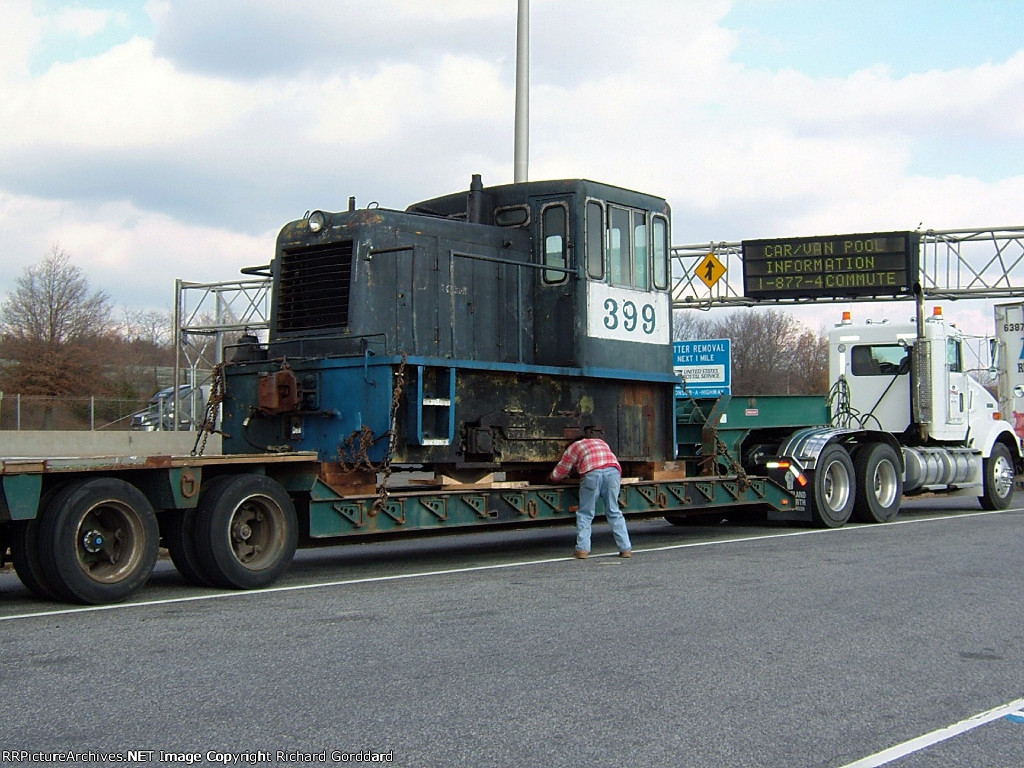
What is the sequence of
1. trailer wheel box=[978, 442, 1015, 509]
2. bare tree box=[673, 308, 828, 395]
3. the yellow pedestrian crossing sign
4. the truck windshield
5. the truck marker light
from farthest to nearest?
bare tree box=[673, 308, 828, 395]
the yellow pedestrian crossing sign
trailer wheel box=[978, 442, 1015, 509]
the truck windshield
the truck marker light

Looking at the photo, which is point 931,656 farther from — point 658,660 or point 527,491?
point 527,491

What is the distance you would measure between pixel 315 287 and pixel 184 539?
335 cm

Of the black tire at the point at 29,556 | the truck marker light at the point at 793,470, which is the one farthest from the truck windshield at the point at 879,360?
the black tire at the point at 29,556

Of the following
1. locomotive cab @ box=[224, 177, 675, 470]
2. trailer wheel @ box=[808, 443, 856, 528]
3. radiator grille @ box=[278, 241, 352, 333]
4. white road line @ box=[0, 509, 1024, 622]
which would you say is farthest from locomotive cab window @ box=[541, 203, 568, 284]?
trailer wheel @ box=[808, 443, 856, 528]

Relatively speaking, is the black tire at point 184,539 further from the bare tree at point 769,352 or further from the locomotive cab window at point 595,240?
the bare tree at point 769,352

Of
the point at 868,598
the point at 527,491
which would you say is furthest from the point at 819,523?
the point at 868,598

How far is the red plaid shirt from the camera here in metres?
12.5

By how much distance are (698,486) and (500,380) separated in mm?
3904

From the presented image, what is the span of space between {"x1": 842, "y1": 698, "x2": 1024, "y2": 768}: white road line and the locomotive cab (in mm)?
6436

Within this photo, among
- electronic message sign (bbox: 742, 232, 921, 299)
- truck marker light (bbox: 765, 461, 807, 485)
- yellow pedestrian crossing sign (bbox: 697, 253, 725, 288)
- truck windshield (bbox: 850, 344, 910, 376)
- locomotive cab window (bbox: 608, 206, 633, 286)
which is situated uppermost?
electronic message sign (bbox: 742, 232, 921, 299)

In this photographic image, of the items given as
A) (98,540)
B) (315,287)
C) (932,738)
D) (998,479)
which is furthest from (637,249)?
(998,479)

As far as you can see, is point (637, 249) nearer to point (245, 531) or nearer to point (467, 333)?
point (467, 333)

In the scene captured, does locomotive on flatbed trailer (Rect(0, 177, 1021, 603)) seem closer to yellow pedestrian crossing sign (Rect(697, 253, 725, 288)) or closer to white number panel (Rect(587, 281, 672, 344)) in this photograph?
white number panel (Rect(587, 281, 672, 344))

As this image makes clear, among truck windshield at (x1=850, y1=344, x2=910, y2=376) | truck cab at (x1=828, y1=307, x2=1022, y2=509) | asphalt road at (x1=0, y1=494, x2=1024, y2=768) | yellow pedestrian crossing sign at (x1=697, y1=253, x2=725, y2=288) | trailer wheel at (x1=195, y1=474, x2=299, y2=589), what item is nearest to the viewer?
asphalt road at (x1=0, y1=494, x2=1024, y2=768)
